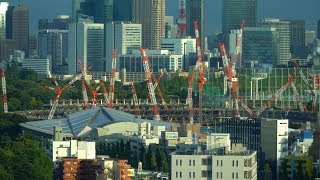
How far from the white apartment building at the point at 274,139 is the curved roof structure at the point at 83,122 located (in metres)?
8.73

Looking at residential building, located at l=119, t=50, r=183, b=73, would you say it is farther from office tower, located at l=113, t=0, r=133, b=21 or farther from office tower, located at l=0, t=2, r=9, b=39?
office tower, located at l=0, t=2, r=9, b=39

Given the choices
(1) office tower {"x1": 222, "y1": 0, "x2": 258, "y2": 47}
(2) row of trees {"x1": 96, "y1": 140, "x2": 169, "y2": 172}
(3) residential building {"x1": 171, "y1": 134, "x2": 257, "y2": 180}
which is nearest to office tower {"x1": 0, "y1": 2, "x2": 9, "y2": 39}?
(1) office tower {"x1": 222, "y1": 0, "x2": 258, "y2": 47}

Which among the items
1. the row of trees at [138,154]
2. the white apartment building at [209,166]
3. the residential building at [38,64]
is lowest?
the residential building at [38,64]

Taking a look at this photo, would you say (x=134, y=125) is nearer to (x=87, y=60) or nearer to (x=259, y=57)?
(x=259, y=57)

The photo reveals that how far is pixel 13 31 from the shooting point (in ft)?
404

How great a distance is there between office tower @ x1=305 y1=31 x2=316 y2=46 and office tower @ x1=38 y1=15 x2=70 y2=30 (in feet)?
62.8

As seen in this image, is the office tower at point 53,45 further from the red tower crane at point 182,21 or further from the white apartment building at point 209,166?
the white apartment building at point 209,166

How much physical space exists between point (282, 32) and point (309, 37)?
8651mm

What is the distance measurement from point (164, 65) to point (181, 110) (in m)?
37.0

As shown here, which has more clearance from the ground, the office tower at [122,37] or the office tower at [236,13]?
the office tower at [236,13]

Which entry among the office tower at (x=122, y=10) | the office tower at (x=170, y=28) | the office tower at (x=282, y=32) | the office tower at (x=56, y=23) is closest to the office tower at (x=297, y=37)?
the office tower at (x=282, y=32)

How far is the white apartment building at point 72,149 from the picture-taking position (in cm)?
3716

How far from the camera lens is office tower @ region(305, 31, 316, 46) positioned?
118131mm

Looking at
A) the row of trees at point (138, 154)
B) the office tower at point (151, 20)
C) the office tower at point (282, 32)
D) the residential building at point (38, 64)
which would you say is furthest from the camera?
the office tower at point (151, 20)
